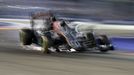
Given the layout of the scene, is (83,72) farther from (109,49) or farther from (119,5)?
(119,5)

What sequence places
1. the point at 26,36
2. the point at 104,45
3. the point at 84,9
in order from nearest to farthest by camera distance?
the point at 104,45 < the point at 26,36 < the point at 84,9

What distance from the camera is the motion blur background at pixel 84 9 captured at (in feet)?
43.3

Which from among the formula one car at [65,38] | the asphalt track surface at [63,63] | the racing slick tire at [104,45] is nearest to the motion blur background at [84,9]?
the racing slick tire at [104,45]

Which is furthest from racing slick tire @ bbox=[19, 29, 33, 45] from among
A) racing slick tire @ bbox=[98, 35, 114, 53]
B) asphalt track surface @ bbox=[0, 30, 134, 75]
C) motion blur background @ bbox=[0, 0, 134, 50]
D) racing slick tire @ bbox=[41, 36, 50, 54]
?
motion blur background @ bbox=[0, 0, 134, 50]

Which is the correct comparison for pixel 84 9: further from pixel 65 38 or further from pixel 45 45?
pixel 45 45

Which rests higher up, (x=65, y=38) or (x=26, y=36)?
(x=65, y=38)

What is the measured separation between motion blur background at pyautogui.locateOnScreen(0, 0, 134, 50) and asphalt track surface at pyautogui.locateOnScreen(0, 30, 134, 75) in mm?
2104

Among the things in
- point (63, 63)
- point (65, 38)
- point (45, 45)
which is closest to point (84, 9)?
point (65, 38)

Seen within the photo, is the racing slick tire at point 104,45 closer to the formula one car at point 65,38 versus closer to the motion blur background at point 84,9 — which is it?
the formula one car at point 65,38

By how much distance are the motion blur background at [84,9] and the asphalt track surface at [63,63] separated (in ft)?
6.90

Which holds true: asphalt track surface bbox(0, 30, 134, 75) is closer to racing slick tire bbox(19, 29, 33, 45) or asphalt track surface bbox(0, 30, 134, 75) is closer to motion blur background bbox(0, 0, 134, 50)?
racing slick tire bbox(19, 29, 33, 45)

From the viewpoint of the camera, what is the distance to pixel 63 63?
805 centimetres

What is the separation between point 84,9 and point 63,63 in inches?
265

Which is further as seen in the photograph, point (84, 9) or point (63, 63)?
point (84, 9)
